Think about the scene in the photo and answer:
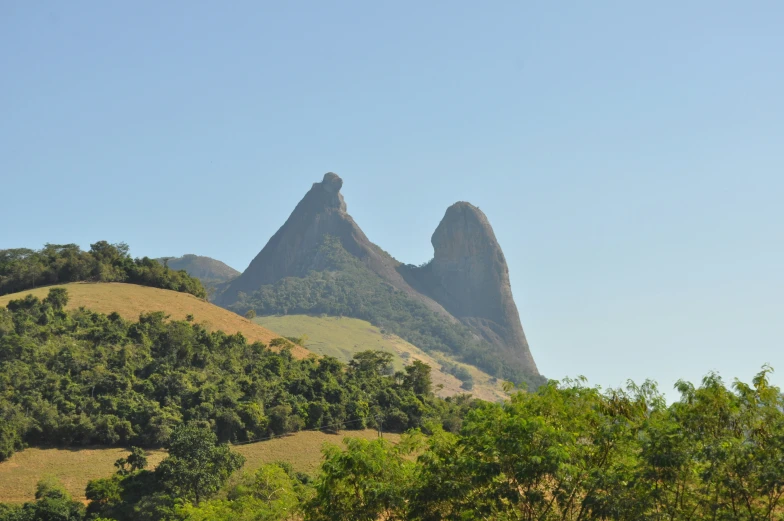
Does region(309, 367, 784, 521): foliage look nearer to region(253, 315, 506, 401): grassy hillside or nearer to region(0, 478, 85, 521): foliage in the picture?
region(0, 478, 85, 521): foliage

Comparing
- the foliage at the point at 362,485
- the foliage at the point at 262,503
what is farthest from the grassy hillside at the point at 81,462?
the foliage at the point at 362,485

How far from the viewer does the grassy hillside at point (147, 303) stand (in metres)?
74.9

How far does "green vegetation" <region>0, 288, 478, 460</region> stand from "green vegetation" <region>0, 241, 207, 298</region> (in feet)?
38.9

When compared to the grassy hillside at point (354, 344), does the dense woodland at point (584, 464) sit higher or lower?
lower

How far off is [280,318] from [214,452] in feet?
527

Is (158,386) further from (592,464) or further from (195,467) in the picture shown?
(592,464)

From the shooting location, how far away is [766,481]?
14.9 metres

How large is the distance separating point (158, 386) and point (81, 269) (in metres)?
34.5

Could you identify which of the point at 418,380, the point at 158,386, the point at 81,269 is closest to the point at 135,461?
the point at 158,386

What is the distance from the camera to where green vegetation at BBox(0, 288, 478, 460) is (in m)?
50.0

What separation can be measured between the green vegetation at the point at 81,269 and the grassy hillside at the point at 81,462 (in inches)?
1583

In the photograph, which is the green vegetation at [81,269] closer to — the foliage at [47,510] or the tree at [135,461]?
the tree at [135,461]

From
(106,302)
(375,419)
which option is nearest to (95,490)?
(375,419)

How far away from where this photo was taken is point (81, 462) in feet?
153
